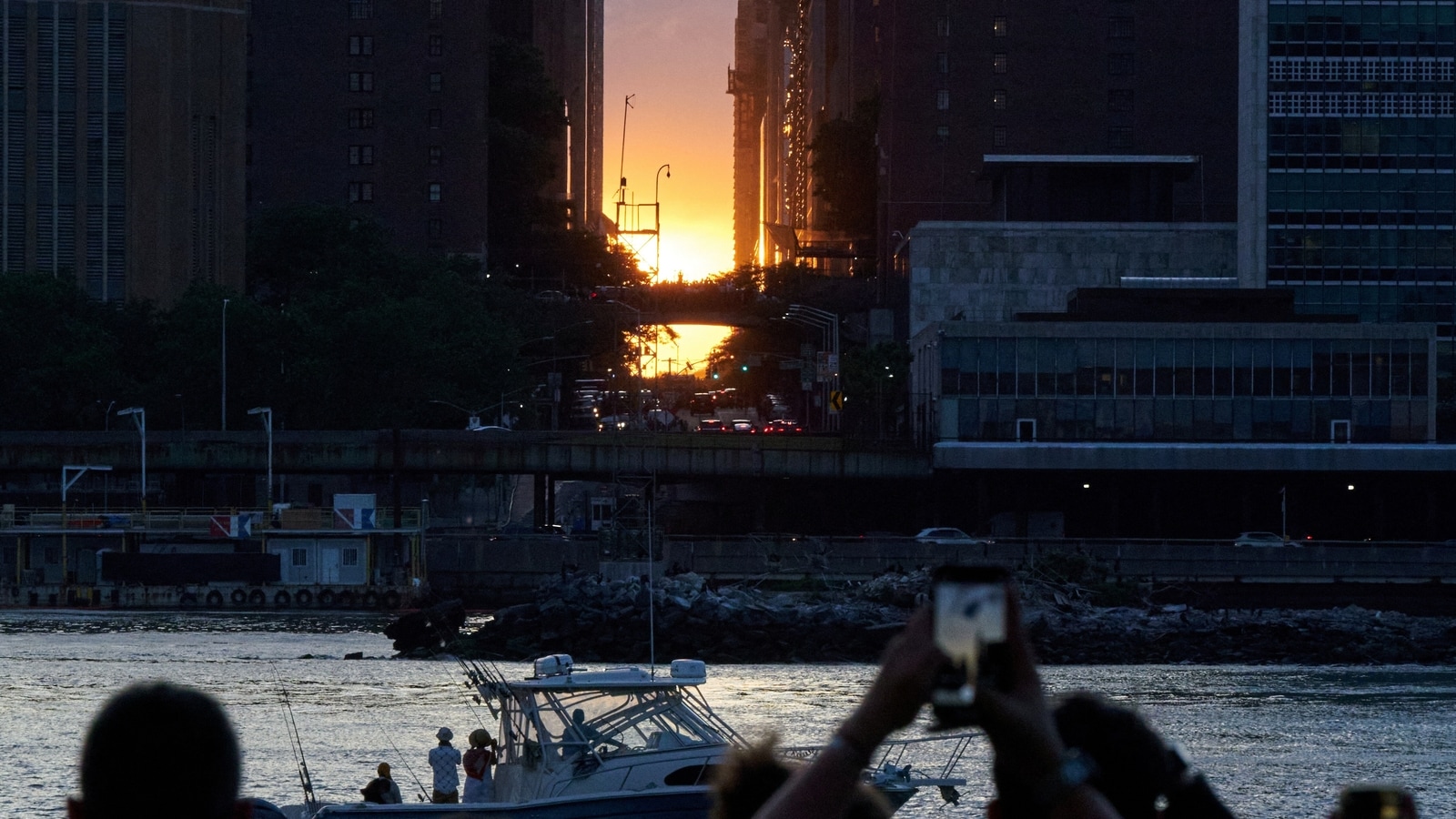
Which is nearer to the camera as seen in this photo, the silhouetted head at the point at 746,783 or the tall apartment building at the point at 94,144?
the silhouetted head at the point at 746,783

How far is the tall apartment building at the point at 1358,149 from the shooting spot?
102 metres

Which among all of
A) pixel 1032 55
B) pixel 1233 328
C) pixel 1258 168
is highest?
pixel 1032 55

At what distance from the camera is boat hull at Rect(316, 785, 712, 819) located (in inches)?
906

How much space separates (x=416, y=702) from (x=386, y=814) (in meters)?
28.2

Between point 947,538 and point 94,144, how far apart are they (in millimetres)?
63741

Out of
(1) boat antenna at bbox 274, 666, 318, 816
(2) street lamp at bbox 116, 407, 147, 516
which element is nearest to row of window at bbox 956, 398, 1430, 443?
(2) street lamp at bbox 116, 407, 147, 516

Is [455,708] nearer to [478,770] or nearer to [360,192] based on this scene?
[478,770]

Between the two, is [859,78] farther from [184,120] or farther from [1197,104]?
[184,120]

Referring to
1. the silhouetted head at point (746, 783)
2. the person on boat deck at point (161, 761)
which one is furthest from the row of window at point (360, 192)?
the person on boat deck at point (161, 761)

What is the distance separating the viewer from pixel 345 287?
11569 cm

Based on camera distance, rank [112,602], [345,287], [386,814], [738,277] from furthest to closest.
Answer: [738,277], [345,287], [112,602], [386,814]

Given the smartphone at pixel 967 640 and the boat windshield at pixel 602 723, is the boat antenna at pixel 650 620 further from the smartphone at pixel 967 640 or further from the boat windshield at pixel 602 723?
the smartphone at pixel 967 640

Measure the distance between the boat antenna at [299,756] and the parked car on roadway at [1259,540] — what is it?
1672 inches

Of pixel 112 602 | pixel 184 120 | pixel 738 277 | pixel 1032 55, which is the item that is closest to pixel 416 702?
pixel 112 602
